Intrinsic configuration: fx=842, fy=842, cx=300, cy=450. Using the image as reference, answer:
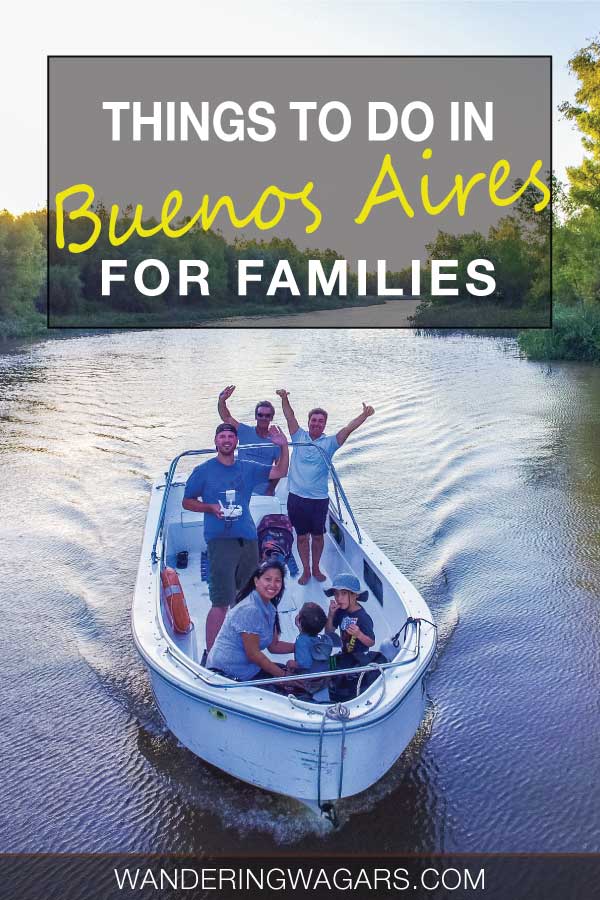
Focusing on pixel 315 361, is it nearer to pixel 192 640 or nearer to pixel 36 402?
pixel 36 402

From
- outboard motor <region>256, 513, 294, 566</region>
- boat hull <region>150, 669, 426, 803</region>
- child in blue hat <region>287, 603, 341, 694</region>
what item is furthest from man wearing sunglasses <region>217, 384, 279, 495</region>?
boat hull <region>150, 669, 426, 803</region>

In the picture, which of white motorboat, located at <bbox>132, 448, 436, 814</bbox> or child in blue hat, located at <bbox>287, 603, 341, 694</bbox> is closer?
white motorboat, located at <bbox>132, 448, 436, 814</bbox>

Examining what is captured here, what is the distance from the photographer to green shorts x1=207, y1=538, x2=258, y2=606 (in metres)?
5.62

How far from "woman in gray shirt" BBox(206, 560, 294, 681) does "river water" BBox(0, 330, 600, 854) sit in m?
0.83

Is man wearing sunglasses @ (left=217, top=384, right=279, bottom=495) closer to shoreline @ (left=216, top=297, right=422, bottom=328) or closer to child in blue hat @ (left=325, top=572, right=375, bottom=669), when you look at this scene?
child in blue hat @ (left=325, top=572, right=375, bottom=669)

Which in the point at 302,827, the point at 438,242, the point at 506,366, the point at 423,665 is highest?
the point at 438,242

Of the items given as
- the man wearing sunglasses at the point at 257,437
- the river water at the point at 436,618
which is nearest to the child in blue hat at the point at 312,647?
the river water at the point at 436,618

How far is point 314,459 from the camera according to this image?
6969mm

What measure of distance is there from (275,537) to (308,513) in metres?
0.34

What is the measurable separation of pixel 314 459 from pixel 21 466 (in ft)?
25.0

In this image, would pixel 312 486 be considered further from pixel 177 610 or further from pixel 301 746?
pixel 301 746

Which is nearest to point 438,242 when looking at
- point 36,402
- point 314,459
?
point 36,402

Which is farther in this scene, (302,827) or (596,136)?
(596,136)

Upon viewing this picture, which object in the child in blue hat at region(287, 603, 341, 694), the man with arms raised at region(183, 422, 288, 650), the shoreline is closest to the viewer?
the child in blue hat at region(287, 603, 341, 694)
